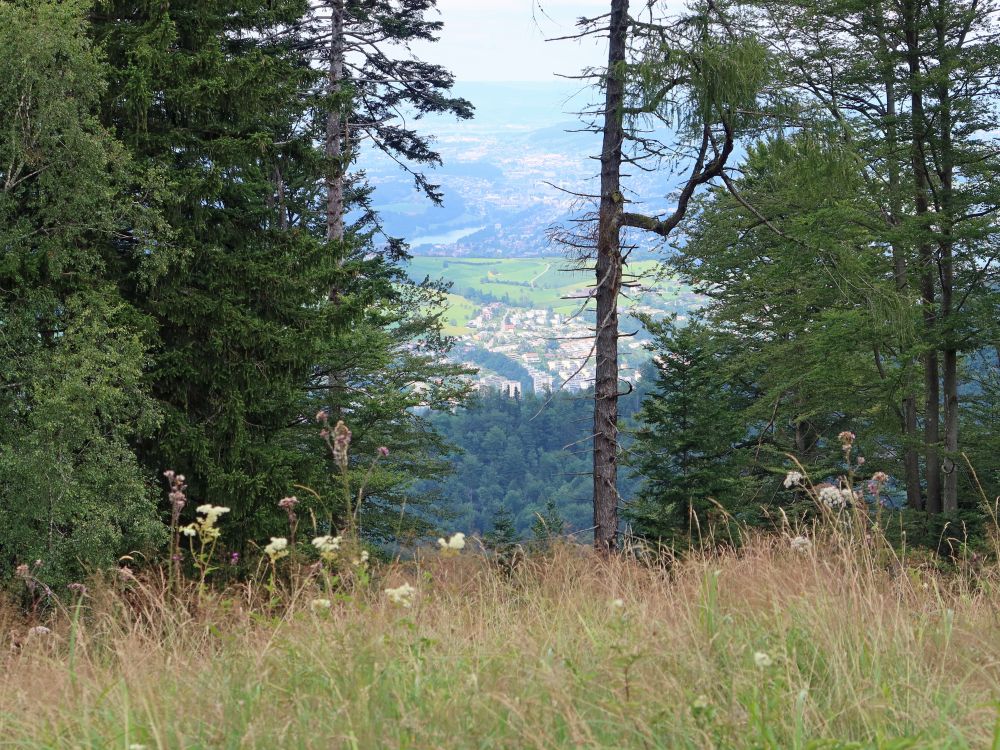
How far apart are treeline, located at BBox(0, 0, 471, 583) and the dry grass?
20.2ft

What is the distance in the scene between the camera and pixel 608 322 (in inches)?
409

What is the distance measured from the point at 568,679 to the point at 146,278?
1012 cm

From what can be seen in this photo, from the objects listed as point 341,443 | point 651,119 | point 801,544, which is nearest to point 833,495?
point 801,544

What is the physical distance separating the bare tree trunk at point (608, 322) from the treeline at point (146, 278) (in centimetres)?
361

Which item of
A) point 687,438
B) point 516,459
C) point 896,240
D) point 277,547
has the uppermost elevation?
point 896,240

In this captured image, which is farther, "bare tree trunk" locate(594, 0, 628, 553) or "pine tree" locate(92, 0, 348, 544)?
"pine tree" locate(92, 0, 348, 544)

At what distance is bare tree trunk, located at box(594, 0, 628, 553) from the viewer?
408 inches

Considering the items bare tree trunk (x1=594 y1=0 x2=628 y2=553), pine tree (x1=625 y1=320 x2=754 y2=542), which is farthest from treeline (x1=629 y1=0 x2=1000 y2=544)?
bare tree trunk (x1=594 y1=0 x2=628 y2=553)

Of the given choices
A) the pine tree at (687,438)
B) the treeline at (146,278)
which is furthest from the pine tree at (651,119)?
the pine tree at (687,438)

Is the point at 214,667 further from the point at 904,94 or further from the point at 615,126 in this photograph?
the point at 904,94

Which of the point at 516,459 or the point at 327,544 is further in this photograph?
the point at 516,459

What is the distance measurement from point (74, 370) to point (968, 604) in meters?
8.66

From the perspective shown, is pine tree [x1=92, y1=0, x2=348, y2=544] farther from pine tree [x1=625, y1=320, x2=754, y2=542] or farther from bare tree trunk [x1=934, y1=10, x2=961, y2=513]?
pine tree [x1=625, y1=320, x2=754, y2=542]

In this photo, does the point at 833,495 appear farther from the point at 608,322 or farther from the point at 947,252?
the point at 947,252
